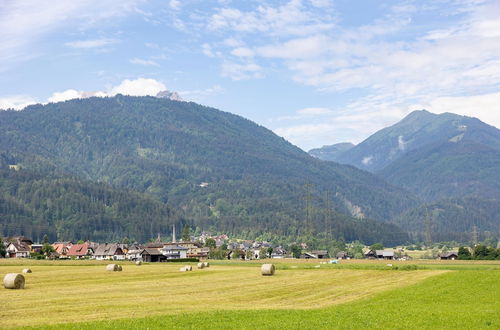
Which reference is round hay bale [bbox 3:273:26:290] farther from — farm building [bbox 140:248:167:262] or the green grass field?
farm building [bbox 140:248:167:262]

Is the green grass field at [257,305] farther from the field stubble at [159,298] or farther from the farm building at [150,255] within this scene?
the farm building at [150,255]

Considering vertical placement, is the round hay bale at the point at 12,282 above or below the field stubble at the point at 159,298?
above

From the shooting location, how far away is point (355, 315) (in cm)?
3559

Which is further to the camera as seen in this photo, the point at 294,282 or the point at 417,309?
the point at 294,282

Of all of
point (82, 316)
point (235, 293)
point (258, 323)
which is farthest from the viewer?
point (235, 293)

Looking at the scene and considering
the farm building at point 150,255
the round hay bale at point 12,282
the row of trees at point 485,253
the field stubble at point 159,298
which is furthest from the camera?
the farm building at point 150,255

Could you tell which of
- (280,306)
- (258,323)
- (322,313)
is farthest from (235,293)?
(258,323)

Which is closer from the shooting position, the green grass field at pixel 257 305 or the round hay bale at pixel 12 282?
the green grass field at pixel 257 305

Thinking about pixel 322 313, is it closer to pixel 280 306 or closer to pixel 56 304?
pixel 280 306

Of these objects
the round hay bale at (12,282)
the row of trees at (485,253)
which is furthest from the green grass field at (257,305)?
the row of trees at (485,253)

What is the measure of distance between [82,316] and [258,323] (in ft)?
37.4

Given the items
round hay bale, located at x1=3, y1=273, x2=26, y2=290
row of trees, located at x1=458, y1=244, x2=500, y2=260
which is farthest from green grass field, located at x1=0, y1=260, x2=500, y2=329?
row of trees, located at x1=458, y1=244, x2=500, y2=260

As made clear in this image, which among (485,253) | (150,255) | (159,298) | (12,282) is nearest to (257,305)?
(159,298)

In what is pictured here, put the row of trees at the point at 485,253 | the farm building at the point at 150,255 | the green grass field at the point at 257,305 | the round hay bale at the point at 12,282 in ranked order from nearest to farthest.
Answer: the green grass field at the point at 257,305 → the round hay bale at the point at 12,282 → the row of trees at the point at 485,253 → the farm building at the point at 150,255
